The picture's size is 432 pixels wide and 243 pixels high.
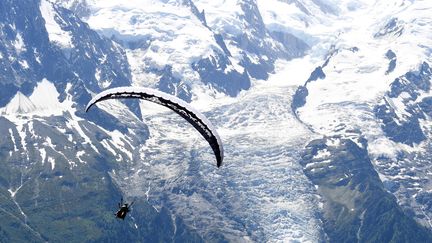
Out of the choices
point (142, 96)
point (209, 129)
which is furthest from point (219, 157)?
point (142, 96)

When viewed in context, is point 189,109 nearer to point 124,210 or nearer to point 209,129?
point 209,129

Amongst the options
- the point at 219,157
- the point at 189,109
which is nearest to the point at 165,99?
the point at 189,109

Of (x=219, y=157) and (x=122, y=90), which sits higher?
(x=122, y=90)

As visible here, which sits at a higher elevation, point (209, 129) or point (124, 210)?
point (209, 129)

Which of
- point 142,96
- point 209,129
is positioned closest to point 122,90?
point 142,96

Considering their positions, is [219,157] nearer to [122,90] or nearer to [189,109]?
[189,109]

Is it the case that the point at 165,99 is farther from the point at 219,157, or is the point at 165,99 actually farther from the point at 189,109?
the point at 219,157
